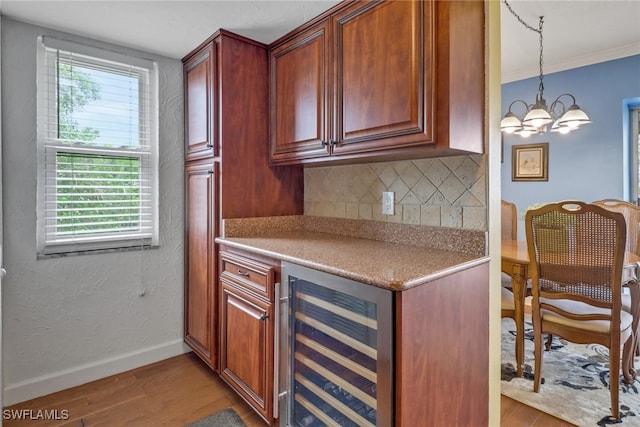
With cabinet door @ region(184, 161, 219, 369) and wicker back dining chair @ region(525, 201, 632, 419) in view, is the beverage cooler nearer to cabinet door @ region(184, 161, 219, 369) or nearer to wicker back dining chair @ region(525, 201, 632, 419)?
cabinet door @ region(184, 161, 219, 369)

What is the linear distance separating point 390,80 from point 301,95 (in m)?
0.66

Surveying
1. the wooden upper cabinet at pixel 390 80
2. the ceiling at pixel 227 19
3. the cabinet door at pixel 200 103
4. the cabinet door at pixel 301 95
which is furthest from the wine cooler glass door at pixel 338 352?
the ceiling at pixel 227 19

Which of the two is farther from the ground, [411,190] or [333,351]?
[411,190]

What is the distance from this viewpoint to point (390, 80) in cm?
147

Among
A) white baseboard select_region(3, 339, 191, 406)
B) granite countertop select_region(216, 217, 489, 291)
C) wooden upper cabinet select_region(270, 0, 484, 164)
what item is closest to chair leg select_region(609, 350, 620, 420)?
granite countertop select_region(216, 217, 489, 291)

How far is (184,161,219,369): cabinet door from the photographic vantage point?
2.16 m

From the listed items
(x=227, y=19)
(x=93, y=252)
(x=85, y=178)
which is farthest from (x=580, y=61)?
(x=93, y=252)

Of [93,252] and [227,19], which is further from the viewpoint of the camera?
[93,252]

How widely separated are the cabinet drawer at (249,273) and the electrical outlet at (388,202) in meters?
0.72

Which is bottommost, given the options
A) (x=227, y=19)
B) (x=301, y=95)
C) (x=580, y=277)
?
(x=580, y=277)

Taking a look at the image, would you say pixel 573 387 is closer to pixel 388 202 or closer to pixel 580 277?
pixel 580 277

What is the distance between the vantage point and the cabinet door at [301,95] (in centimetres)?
182

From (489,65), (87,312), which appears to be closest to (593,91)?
(489,65)

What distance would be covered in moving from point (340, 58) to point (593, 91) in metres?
3.25
